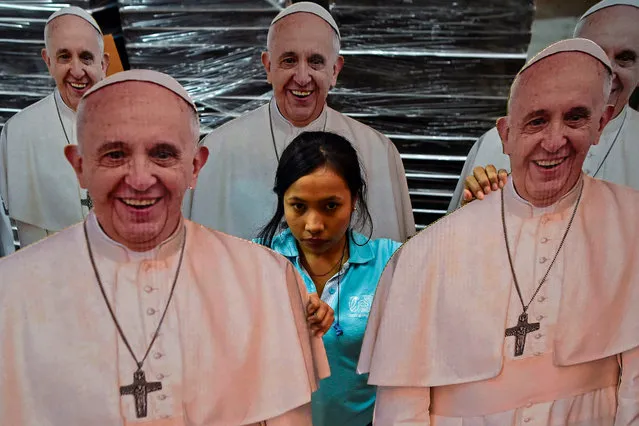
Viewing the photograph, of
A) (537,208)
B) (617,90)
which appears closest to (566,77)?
(537,208)

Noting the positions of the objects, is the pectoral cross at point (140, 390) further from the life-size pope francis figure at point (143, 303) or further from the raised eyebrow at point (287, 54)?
the raised eyebrow at point (287, 54)

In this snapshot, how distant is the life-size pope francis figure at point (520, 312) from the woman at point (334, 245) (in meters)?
0.30

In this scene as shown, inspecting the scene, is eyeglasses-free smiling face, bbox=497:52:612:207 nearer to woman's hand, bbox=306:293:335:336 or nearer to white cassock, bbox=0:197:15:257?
woman's hand, bbox=306:293:335:336

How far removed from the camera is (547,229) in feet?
6.29

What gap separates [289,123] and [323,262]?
1.74ft

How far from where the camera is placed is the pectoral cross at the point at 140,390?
1692 mm

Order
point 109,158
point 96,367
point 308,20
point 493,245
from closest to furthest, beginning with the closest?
1. point 109,158
2. point 96,367
3. point 493,245
4. point 308,20

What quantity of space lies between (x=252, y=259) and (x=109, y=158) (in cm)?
47

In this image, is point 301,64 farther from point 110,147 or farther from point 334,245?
point 110,147

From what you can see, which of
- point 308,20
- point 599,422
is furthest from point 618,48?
point 599,422

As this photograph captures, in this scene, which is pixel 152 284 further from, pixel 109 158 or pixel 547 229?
pixel 547 229

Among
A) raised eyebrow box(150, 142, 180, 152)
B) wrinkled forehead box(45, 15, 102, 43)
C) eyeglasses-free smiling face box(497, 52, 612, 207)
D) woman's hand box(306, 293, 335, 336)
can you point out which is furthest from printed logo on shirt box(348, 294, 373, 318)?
wrinkled forehead box(45, 15, 102, 43)

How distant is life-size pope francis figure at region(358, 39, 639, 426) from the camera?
6.31ft

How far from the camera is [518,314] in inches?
76.7
